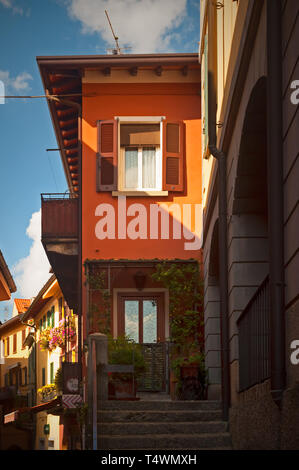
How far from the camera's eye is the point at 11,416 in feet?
35.0

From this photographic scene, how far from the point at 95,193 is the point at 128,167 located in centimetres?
85

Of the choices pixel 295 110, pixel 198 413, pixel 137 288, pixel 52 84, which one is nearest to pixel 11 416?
pixel 198 413

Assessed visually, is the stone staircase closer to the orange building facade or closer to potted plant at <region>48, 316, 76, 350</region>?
the orange building facade

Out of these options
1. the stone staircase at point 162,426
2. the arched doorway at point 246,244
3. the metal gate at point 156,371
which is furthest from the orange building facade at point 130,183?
the arched doorway at point 246,244

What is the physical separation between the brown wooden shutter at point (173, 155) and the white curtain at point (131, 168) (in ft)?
1.85

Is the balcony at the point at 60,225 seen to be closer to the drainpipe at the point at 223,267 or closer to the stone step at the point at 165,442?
the drainpipe at the point at 223,267

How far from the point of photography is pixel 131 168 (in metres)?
14.4

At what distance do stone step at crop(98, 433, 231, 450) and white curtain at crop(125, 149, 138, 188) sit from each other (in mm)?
7245

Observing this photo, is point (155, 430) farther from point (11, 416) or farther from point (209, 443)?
point (11, 416)

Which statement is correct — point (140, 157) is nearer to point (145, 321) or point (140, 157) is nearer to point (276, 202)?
point (145, 321)

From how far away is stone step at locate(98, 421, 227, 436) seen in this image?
7.87m

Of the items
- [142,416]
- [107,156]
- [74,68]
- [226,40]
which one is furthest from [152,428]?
[74,68]

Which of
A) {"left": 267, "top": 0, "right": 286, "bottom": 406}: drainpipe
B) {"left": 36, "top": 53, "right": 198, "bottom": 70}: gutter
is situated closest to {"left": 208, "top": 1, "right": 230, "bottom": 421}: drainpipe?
{"left": 267, "top": 0, "right": 286, "bottom": 406}: drainpipe

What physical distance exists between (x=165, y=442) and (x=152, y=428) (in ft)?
1.59
